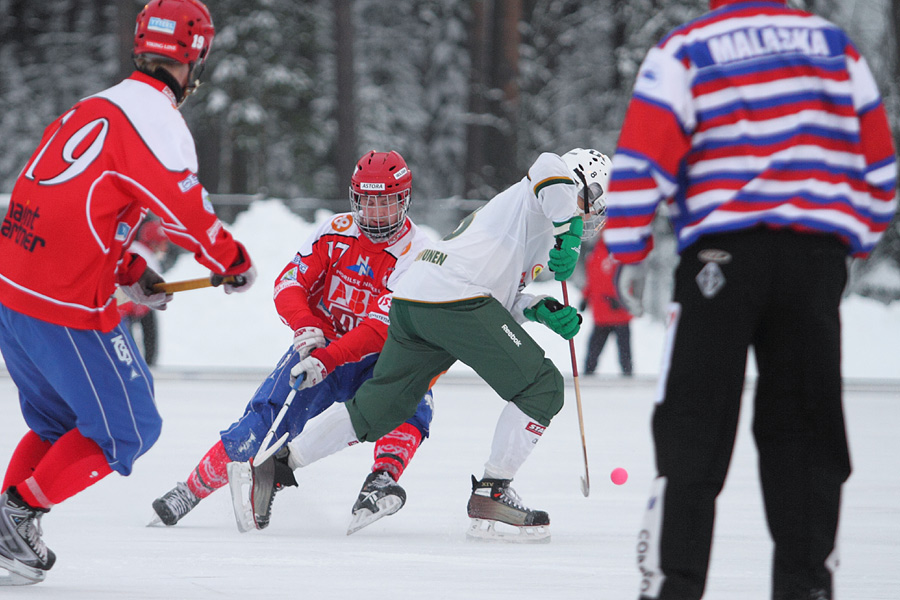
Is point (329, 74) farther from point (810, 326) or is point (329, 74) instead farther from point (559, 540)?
point (810, 326)

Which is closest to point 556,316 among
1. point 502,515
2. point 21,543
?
point 502,515

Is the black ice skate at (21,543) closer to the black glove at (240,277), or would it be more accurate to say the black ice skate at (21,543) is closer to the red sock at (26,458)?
the red sock at (26,458)

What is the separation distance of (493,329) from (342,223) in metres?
0.92

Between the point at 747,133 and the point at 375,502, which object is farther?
the point at 375,502

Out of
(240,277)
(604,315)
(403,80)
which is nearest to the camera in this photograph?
(240,277)

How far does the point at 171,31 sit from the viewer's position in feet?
11.2

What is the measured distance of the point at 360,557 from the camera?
388 cm

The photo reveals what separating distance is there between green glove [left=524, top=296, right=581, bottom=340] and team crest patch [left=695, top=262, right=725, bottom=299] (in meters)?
1.94

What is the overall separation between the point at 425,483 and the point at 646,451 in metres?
1.64

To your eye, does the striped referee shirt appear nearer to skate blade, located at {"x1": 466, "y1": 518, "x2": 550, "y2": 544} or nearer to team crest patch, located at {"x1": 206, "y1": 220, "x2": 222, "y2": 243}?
team crest patch, located at {"x1": 206, "y1": 220, "x2": 222, "y2": 243}

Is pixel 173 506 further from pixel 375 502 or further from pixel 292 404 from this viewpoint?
pixel 375 502

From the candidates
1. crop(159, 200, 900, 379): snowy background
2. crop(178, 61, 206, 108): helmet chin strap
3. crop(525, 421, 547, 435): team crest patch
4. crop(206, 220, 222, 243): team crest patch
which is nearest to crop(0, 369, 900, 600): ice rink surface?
crop(525, 421, 547, 435): team crest patch

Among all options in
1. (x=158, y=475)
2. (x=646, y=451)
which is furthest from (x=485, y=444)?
(x=158, y=475)

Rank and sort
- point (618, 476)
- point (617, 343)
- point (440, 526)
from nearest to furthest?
point (440, 526)
point (618, 476)
point (617, 343)
